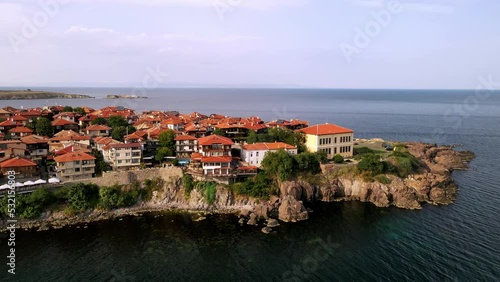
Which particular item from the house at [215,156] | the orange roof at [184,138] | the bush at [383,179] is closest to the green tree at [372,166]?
the bush at [383,179]

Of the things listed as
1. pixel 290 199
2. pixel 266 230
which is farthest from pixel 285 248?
pixel 290 199

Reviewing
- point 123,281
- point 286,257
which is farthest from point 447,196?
point 123,281

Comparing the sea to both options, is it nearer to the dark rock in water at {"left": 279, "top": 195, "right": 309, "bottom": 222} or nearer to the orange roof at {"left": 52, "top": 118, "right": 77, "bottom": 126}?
the dark rock in water at {"left": 279, "top": 195, "right": 309, "bottom": 222}

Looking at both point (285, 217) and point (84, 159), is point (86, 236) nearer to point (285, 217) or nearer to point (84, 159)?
point (84, 159)

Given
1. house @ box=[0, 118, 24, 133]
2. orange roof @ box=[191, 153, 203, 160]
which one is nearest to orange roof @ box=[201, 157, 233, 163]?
orange roof @ box=[191, 153, 203, 160]

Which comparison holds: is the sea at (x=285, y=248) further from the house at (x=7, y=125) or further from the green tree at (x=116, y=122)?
the house at (x=7, y=125)

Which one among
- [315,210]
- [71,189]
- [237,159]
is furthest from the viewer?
[237,159]

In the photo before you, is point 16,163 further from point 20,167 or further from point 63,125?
point 63,125
